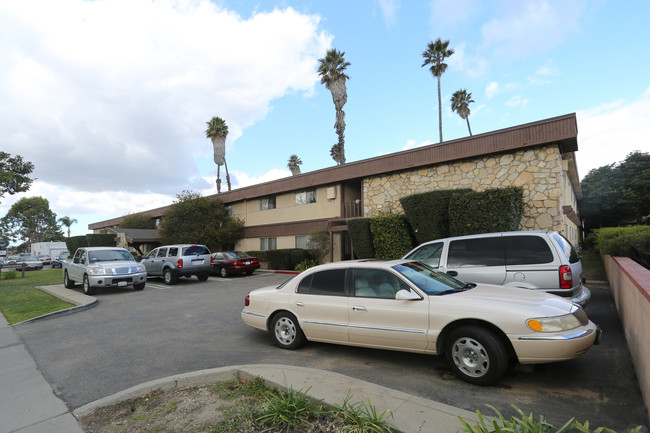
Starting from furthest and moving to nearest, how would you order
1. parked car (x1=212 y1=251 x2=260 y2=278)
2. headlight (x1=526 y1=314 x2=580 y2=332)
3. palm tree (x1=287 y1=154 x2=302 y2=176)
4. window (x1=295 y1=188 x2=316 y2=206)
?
palm tree (x1=287 y1=154 x2=302 y2=176) < window (x1=295 y1=188 x2=316 y2=206) < parked car (x1=212 y1=251 x2=260 y2=278) < headlight (x1=526 y1=314 x2=580 y2=332)

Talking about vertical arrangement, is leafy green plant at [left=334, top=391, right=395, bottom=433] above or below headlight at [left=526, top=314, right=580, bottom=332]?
below

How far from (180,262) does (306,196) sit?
938 cm

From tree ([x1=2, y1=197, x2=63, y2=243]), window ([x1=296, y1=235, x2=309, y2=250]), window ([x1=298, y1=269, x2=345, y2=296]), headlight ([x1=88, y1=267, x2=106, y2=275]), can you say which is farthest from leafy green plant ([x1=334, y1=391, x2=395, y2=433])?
tree ([x1=2, y1=197, x2=63, y2=243])

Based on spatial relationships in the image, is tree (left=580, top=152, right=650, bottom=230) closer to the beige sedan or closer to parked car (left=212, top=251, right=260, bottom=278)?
parked car (left=212, top=251, right=260, bottom=278)

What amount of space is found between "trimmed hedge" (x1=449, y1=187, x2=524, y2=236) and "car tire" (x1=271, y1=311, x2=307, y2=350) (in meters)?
8.32

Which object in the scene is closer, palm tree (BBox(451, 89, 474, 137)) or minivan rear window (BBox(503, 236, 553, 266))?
minivan rear window (BBox(503, 236, 553, 266))

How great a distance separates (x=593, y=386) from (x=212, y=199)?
90.4ft

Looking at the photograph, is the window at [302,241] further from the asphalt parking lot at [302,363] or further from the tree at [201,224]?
the asphalt parking lot at [302,363]

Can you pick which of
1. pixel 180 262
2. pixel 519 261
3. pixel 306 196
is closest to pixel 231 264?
pixel 180 262

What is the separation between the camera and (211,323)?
7785 mm

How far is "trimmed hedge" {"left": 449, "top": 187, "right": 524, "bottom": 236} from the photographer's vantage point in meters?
11.1

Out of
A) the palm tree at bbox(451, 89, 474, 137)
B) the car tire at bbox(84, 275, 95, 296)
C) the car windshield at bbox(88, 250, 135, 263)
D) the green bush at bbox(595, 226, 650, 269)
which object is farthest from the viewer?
the palm tree at bbox(451, 89, 474, 137)

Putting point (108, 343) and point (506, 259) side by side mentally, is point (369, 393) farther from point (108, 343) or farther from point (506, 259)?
point (108, 343)

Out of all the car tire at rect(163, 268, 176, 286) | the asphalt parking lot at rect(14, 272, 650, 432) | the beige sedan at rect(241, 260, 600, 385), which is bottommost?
the asphalt parking lot at rect(14, 272, 650, 432)
